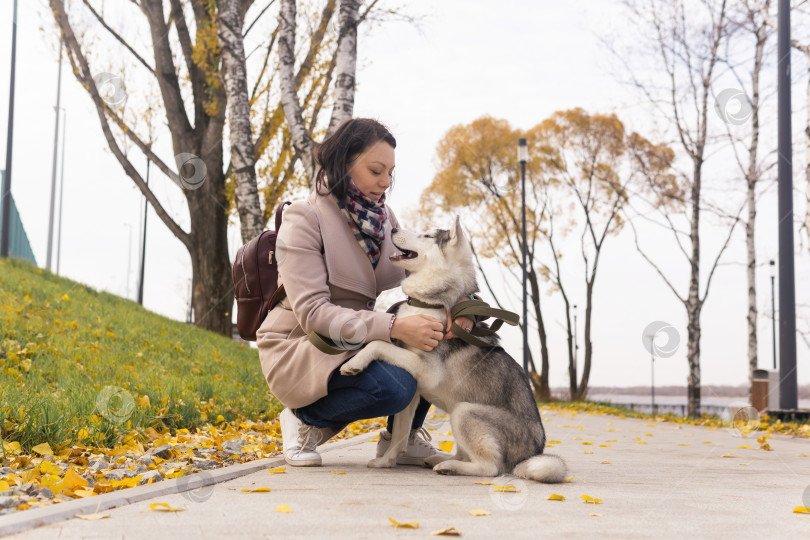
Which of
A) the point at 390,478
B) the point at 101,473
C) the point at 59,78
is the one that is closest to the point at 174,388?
the point at 101,473

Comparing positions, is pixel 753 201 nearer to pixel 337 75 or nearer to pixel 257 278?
pixel 337 75

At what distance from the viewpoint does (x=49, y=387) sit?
628cm

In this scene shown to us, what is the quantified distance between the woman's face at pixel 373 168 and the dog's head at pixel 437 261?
13.1 inches

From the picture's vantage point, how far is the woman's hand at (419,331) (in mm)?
3896

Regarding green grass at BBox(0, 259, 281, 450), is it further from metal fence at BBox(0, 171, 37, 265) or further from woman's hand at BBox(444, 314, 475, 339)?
metal fence at BBox(0, 171, 37, 265)

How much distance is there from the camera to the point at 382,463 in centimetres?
445

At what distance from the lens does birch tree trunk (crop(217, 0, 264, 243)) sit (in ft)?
36.6

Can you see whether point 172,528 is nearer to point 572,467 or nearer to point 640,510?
point 640,510

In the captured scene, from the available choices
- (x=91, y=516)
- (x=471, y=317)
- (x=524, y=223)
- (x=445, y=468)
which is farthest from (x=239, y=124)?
(x=91, y=516)

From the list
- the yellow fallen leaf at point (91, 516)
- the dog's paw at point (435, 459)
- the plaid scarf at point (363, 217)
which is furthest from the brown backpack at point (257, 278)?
the yellow fallen leaf at point (91, 516)

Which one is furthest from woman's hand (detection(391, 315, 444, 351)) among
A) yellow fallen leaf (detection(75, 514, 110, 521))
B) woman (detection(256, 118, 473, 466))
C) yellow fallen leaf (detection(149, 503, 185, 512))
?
yellow fallen leaf (detection(75, 514, 110, 521))

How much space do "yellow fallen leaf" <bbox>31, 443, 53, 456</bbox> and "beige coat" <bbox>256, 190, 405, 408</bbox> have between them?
157 cm

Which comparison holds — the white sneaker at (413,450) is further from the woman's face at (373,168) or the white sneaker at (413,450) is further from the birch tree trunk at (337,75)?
the birch tree trunk at (337,75)

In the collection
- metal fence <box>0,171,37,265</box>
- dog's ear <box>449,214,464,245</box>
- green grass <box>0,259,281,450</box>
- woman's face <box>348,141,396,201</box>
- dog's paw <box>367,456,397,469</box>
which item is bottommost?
dog's paw <box>367,456,397,469</box>
